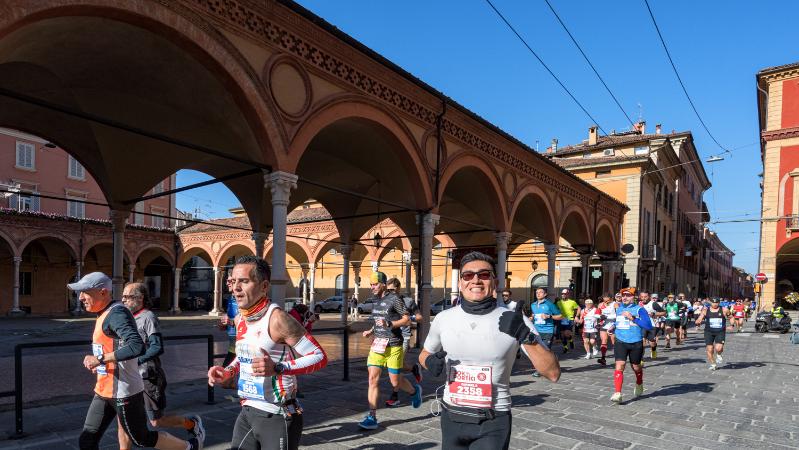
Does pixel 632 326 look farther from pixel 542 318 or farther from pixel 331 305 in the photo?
pixel 331 305

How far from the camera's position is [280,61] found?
26.5 ft

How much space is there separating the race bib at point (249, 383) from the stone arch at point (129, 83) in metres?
4.81

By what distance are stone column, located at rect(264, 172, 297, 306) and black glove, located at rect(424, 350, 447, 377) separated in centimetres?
574

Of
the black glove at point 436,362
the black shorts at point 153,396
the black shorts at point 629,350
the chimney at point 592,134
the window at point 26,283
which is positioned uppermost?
the chimney at point 592,134

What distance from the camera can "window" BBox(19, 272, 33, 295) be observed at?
28.2 m

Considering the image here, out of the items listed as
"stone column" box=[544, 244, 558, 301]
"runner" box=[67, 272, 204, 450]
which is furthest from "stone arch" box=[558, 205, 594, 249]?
"runner" box=[67, 272, 204, 450]

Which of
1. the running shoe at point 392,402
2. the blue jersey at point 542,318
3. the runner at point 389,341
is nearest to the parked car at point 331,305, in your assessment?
the blue jersey at point 542,318

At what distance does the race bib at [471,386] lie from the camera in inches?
109

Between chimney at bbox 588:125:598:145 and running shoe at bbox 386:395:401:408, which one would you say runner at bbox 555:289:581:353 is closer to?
running shoe at bbox 386:395:401:408

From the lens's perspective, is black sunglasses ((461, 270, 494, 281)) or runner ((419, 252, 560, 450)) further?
black sunglasses ((461, 270, 494, 281))

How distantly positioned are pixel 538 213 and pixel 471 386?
16231mm

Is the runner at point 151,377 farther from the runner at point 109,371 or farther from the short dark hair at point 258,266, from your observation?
the short dark hair at point 258,266

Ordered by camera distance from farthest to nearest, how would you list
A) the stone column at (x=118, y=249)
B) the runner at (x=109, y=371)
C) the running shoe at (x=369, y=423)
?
1. the stone column at (x=118, y=249)
2. the running shoe at (x=369, y=423)
3. the runner at (x=109, y=371)

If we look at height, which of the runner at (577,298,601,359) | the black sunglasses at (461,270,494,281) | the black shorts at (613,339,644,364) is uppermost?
the black sunglasses at (461,270,494,281)
